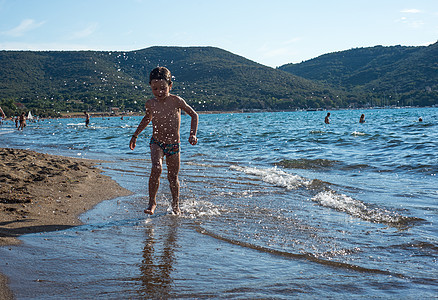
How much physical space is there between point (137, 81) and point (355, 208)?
59479 millimetres

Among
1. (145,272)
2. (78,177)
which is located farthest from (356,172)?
(145,272)

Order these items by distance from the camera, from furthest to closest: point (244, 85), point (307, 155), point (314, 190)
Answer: point (244, 85) → point (307, 155) → point (314, 190)

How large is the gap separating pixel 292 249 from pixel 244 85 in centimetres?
14729

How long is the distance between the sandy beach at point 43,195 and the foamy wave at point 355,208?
3.78 m

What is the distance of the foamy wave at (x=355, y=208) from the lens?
5660 mm

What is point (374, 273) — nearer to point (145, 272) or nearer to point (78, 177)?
point (145, 272)

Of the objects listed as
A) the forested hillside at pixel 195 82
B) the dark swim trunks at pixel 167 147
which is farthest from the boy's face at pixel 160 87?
the forested hillside at pixel 195 82

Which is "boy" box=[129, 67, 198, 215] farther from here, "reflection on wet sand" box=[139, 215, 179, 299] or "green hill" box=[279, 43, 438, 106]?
"green hill" box=[279, 43, 438, 106]

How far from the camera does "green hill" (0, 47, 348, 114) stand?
75.6 m

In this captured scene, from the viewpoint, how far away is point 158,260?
143 inches

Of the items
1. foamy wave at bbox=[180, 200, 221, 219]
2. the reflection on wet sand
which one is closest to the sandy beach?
the reflection on wet sand

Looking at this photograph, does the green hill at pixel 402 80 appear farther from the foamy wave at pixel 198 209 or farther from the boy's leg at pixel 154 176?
the boy's leg at pixel 154 176

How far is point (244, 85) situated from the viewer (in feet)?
488

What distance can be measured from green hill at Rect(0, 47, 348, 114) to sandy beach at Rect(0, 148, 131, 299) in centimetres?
3366
